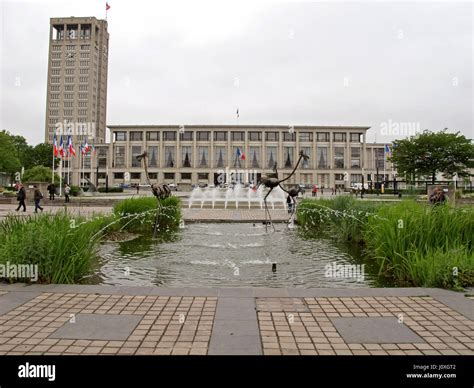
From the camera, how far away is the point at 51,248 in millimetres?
5941

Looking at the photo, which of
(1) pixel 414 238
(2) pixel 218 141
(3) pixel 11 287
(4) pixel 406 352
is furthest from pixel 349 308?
(2) pixel 218 141

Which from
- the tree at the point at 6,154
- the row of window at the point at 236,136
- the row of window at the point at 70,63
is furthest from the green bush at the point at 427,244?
the row of window at the point at 70,63

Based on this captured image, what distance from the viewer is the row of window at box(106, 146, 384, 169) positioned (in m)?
104

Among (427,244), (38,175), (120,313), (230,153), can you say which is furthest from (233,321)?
(230,153)

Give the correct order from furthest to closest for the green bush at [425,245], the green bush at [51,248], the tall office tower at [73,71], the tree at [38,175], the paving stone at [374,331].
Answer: the tall office tower at [73,71] < the tree at [38,175] < the green bush at [51,248] < the green bush at [425,245] < the paving stone at [374,331]

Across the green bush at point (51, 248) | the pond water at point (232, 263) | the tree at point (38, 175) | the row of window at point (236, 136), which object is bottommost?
the pond water at point (232, 263)

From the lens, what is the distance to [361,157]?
342ft

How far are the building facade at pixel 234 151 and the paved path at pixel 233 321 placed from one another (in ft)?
322

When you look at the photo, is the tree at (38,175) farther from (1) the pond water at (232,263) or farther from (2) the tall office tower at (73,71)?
(2) the tall office tower at (73,71)

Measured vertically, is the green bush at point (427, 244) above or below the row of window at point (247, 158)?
below

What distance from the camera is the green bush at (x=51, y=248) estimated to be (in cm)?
592

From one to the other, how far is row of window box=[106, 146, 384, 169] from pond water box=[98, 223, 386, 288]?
9233 centimetres

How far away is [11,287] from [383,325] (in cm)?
493
